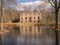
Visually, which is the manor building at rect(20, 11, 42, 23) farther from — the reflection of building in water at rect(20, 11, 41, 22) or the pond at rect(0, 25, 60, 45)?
the pond at rect(0, 25, 60, 45)

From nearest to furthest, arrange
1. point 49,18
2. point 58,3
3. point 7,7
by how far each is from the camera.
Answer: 1. point 7,7
2. point 58,3
3. point 49,18

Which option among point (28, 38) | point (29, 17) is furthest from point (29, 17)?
point (28, 38)

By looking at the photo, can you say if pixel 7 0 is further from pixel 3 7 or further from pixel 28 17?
pixel 28 17

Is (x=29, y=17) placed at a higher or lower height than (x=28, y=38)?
higher

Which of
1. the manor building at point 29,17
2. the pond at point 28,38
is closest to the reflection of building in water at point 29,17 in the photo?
the manor building at point 29,17

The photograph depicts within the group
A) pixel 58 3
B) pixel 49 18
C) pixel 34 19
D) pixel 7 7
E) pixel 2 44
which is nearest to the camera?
pixel 2 44

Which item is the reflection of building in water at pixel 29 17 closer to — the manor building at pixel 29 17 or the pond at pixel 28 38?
the manor building at pixel 29 17

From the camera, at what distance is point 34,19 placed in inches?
5143

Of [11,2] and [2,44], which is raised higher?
[11,2]

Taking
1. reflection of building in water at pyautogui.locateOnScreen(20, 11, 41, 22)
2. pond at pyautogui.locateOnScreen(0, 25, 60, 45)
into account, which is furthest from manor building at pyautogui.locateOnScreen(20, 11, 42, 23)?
pond at pyautogui.locateOnScreen(0, 25, 60, 45)

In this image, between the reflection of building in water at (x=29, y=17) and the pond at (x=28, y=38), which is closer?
the pond at (x=28, y=38)

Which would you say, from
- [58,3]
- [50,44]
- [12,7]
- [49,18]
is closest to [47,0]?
[58,3]

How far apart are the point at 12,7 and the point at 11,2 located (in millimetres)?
966

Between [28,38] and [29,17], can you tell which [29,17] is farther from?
[28,38]
